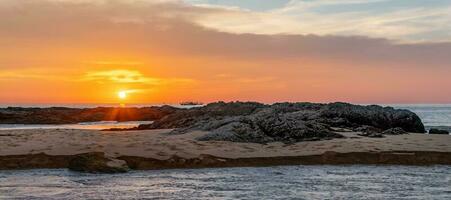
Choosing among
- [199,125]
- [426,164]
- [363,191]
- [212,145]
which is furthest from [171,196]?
[199,125]

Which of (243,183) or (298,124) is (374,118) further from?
(243,183)

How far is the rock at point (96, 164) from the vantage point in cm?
1656

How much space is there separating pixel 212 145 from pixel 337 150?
15.5 feet

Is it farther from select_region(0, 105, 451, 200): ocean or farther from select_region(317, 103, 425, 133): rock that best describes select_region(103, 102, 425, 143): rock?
select_region(0, 105, 451, 200): ocean

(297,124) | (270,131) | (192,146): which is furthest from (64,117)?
(192,146)

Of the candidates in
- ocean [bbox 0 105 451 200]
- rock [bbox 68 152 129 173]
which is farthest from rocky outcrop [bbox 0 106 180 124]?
ocean [bbox 0 105 451 200]

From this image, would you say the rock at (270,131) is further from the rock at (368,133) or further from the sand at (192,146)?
the rock at (368,133)

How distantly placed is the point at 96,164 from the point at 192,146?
4.35 meters

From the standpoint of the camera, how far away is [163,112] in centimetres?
7838

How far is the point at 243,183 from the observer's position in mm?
14328

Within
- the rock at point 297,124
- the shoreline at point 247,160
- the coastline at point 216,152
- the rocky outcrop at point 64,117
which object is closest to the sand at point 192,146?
the coastline at point 216,152

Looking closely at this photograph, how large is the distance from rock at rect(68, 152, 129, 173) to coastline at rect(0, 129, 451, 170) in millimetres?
745

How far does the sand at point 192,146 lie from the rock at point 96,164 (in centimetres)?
115

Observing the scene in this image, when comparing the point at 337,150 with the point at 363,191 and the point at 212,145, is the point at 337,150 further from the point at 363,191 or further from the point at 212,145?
the point at 363,191
